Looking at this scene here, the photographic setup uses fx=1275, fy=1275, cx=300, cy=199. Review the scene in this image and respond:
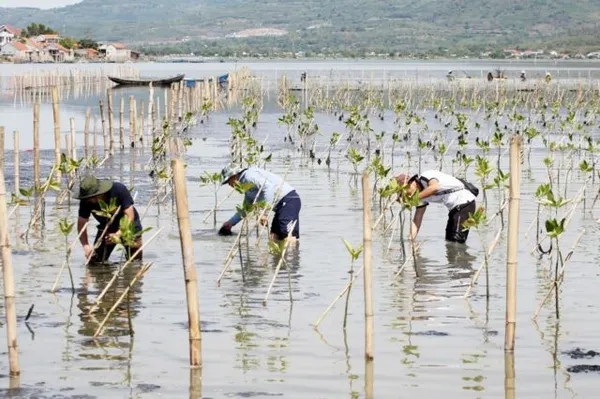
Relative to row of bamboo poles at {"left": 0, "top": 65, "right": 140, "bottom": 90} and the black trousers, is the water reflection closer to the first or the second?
the black trousers

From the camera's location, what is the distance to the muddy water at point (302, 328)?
8.84m

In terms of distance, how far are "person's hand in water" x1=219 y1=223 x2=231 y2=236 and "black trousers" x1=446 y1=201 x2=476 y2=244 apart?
2609mm

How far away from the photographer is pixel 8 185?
21.2 m

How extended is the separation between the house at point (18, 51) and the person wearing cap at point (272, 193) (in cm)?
13744

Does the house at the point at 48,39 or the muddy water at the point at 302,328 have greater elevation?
the house at the point at 48,39

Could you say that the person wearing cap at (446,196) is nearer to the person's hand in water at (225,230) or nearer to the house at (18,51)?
the person's hand in water at (225,230)

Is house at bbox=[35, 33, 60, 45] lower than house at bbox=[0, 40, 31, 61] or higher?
higher

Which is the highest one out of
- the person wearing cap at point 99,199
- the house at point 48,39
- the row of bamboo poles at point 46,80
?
the house at point 48,39

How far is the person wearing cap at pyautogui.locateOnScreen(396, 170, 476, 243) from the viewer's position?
45.0ft

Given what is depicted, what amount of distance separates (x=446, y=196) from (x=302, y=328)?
428 centimetres

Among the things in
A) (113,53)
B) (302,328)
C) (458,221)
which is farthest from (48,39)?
(302,328)

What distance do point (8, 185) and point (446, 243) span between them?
9.03m

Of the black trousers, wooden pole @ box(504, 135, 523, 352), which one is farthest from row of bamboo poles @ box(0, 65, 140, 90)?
wooden pole @ box(504, 135, 523, 352)

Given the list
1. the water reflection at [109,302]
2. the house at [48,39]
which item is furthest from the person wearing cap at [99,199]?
the house at [48,39]
